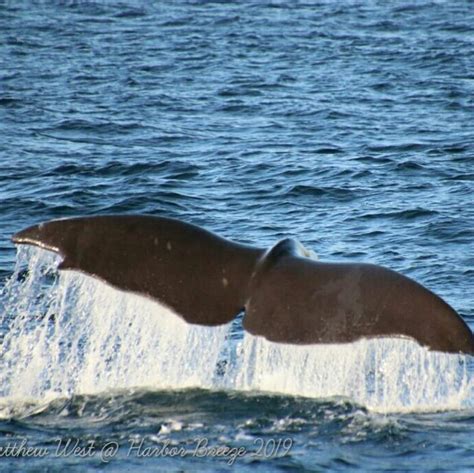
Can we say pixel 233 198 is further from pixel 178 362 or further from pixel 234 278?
pixel 234 278

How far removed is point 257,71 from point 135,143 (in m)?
6.60

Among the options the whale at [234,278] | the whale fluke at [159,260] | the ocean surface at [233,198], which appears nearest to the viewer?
the whale at [234,278]

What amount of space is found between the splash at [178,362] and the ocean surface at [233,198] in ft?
0.06

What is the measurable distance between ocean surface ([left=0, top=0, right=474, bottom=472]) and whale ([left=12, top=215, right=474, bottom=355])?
0.37 ft

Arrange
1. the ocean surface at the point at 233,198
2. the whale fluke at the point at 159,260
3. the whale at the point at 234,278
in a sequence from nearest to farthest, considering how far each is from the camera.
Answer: the whale at the point at 234,278 → the whale fluke at the point at 159,260 → the ocean surface at the point at 233,198

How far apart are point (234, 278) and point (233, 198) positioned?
7648mm

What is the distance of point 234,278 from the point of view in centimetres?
678

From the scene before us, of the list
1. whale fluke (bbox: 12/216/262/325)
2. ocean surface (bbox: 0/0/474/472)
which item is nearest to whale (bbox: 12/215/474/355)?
whale fluke (bbox: 12/216/262/325)

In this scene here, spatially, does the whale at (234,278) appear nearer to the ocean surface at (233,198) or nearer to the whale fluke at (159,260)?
the whale fluke at (159,260)

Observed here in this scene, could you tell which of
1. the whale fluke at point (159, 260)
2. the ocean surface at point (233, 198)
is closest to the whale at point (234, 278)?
the whale fluke at point (159, 260)

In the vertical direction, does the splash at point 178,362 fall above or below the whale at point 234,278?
below

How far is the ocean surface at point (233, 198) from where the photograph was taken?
709 centimetres

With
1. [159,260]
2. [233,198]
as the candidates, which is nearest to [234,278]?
[159,260]

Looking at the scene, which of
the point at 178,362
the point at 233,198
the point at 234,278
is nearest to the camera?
the point at 234,278
